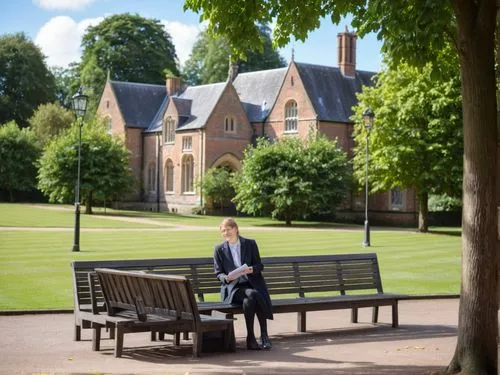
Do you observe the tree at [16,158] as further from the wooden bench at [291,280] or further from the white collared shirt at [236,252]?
the white collared shirt at [236,252]

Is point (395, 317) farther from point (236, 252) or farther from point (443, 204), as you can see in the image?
point (443, 204)

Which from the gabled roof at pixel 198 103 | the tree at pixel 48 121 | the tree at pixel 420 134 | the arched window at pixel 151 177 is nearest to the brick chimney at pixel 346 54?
the gabled roof at pixel 198 103

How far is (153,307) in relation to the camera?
1021 cm

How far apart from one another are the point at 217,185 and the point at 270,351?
48168mm

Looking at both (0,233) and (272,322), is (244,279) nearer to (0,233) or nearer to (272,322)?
(272,322)

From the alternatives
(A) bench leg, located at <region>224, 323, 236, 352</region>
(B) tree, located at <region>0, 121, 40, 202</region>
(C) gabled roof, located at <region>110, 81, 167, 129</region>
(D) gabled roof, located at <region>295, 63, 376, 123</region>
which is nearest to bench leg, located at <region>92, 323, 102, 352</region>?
(A) bench leg, located at <region>224, 323, 236, 352</region>

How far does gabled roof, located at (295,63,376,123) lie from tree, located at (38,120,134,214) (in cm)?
1400

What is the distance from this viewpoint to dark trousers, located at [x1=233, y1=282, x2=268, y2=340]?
1060 cm

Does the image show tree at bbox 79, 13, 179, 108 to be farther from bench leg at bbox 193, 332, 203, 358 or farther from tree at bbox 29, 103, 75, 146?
bench leg at bbox 193, 332, 203, 358

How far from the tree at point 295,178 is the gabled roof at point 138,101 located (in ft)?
62.3

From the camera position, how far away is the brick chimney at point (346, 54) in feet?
203

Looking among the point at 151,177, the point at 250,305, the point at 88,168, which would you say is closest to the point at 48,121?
the point at 151,177

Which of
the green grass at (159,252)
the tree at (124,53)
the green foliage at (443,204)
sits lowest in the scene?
the green grass at (159,252)

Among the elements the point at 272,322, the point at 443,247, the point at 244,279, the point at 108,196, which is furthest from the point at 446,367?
the point at 108,196
